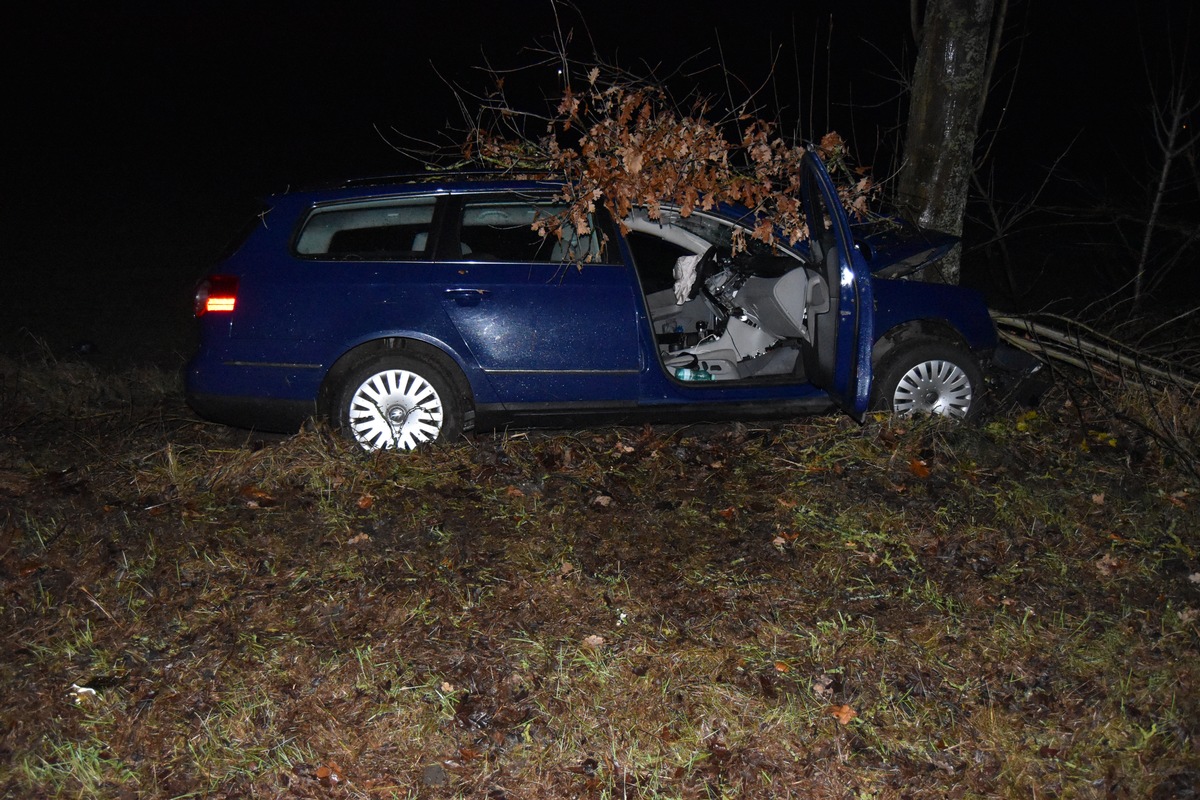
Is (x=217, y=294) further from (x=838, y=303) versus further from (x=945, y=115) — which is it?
(x=945, y=115)

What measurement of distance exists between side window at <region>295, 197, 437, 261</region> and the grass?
3.48 feet

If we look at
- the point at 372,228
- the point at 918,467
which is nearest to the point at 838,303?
the point at 918,467

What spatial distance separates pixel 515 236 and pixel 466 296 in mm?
455

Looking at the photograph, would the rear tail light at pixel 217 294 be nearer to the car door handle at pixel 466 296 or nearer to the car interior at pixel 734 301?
the car door handle at pixel 466 296

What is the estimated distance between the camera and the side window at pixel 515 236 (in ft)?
18.1

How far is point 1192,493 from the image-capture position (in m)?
5.25

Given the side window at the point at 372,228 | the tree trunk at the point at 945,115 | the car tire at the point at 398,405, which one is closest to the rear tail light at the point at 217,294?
the side window at the point at 372,228

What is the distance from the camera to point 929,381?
5.86m

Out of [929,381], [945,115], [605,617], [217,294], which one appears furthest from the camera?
[945,115]

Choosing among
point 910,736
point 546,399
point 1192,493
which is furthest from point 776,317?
point 910,736

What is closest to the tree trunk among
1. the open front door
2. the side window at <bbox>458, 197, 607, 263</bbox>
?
the open front door

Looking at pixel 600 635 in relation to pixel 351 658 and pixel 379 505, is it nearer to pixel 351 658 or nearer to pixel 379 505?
pixel 351 658

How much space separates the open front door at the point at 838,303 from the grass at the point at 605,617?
1.33 ft

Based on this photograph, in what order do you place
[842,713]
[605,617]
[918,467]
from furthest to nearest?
[918,467] < [605,617] < [842,713]
